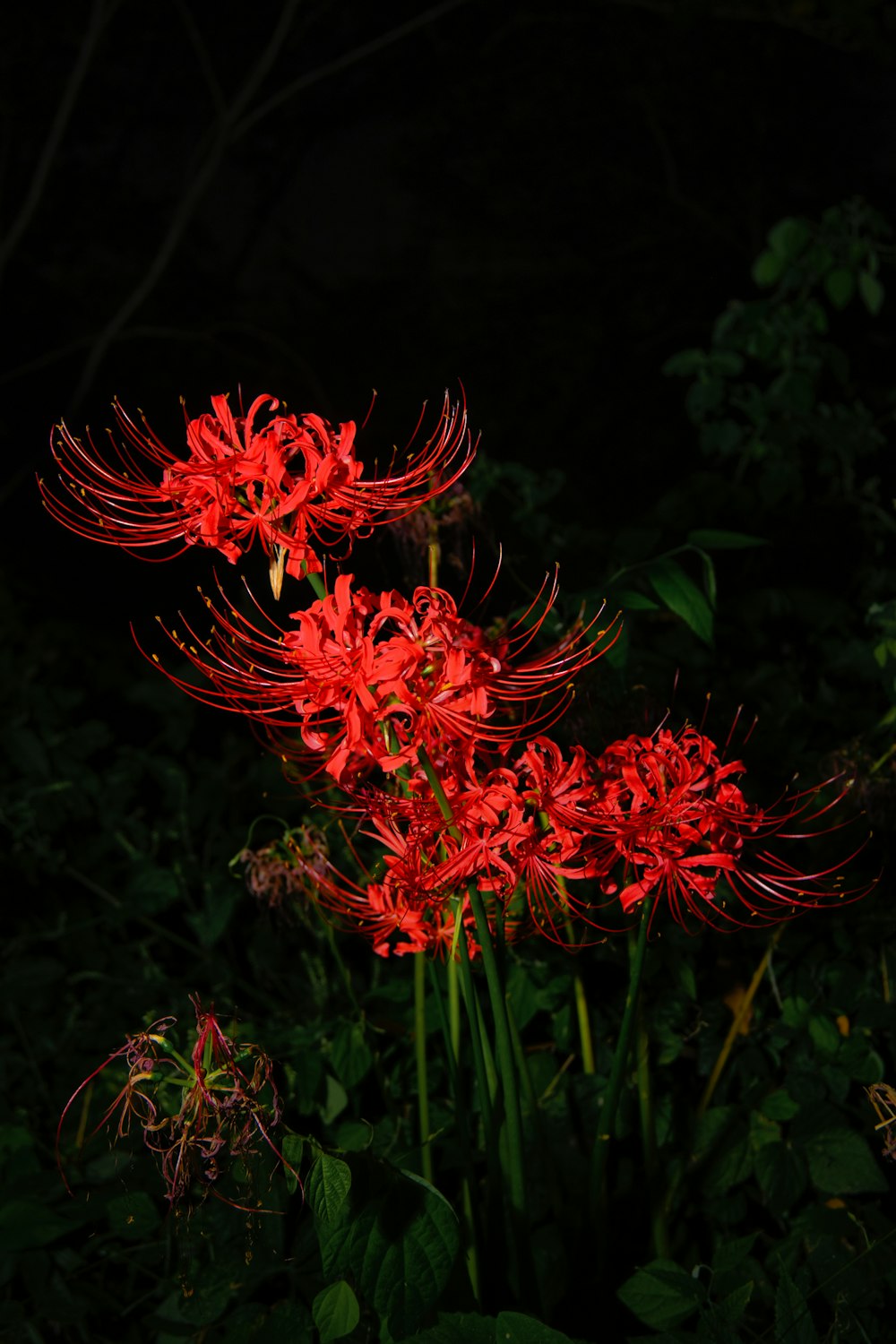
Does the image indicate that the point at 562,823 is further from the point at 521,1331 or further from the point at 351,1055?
the point at 351,1055

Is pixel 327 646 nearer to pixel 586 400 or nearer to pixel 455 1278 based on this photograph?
pixel 455 1278

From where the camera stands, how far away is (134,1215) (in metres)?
1.18

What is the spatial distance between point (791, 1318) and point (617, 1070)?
0.81 ft

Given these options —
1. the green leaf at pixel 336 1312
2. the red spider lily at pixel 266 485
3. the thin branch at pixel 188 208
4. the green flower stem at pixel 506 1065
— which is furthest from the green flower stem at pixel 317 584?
the thin branch at pixel 188 208

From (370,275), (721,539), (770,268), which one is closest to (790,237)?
Result: (770,268)

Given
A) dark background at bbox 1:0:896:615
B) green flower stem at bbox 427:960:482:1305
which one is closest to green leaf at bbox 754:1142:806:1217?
green flower stem at bbox 427:960:482:1305

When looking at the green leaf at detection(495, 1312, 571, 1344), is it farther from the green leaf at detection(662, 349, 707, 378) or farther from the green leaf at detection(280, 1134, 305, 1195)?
the green leaf at detection(662, 349, 707, 378)

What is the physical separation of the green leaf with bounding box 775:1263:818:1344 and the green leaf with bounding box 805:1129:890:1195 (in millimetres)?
259

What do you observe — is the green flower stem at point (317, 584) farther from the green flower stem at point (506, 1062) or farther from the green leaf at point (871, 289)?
the green leaf at point (871, 289)

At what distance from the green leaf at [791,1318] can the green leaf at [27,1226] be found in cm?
74

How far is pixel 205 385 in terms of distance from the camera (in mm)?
Answer: 5367

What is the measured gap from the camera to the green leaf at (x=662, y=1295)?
3.45ft

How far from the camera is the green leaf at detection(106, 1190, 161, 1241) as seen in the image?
3.85 feet

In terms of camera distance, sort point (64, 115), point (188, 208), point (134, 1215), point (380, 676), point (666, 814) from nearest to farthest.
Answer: point (380, 676) → point (666, 814) → point (134, 1215) → point (64, 115) → point (188, 208)
